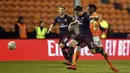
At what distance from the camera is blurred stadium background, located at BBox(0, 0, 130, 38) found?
78.6 feet

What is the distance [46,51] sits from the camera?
808 inches

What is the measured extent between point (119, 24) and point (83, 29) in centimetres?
1211

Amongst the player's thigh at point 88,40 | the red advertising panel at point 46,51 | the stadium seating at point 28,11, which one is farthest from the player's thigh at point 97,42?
the stadium seating at point 28,11

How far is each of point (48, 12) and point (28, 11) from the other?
3.70ft

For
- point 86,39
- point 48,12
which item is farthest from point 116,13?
point 86,39

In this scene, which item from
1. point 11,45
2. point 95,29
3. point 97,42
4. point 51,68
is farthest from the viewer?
point 11,45

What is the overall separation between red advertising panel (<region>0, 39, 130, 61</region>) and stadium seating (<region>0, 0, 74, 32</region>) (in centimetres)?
322

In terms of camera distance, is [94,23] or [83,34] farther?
[83,34]

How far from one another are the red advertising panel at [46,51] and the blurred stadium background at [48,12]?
7.27 ft

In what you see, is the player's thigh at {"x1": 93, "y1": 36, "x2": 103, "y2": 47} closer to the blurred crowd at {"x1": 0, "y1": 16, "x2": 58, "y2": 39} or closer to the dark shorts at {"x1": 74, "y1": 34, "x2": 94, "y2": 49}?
the dark shorts at {"x1": 74, "y1": 34, "x2": 94, "y2": 49}

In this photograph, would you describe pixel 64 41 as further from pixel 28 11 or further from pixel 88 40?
pixel 28 11

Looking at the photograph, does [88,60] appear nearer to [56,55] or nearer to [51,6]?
[56,55]

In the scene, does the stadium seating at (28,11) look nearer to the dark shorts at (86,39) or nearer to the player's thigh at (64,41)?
the player's thigh at (64,41)

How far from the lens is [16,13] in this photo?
79.3 ft
